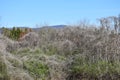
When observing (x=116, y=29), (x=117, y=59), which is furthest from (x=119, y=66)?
(x=116, y=29)

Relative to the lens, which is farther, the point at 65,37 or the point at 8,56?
the point at 65,37

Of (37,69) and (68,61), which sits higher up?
(68,61)

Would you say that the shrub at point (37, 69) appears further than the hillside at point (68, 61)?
Yes

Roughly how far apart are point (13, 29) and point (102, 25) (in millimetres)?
8533

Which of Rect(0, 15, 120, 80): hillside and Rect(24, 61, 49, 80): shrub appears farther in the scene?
Rect(24, 61, 49, 80): shrub

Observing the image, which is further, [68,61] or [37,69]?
[68,61]

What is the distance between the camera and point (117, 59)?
11.5m

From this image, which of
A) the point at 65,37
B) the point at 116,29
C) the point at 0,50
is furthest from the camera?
the point at 65,37

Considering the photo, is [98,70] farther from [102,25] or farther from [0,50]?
[102,25]

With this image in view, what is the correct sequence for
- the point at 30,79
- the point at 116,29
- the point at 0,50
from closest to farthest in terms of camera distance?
the point at 30,79, the point at 0,50, the point at 116,29

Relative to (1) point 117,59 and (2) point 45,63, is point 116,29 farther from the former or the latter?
(2) point 45,63

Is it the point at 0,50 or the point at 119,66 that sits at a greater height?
the point at 0,50

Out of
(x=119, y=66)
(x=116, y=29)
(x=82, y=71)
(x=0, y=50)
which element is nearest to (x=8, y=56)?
(x=0, y=50)

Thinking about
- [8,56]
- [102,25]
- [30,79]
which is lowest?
[30,79]
